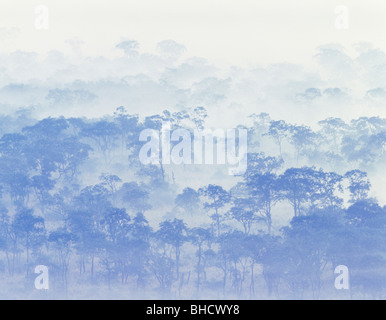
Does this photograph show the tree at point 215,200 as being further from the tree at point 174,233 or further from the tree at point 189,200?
the tree at point 174,233

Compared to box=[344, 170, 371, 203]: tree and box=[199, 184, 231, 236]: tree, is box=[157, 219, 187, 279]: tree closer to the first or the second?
box=[199, 184, 231, 236]: tree

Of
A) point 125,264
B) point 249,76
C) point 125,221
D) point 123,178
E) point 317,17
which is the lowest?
point 125,264
